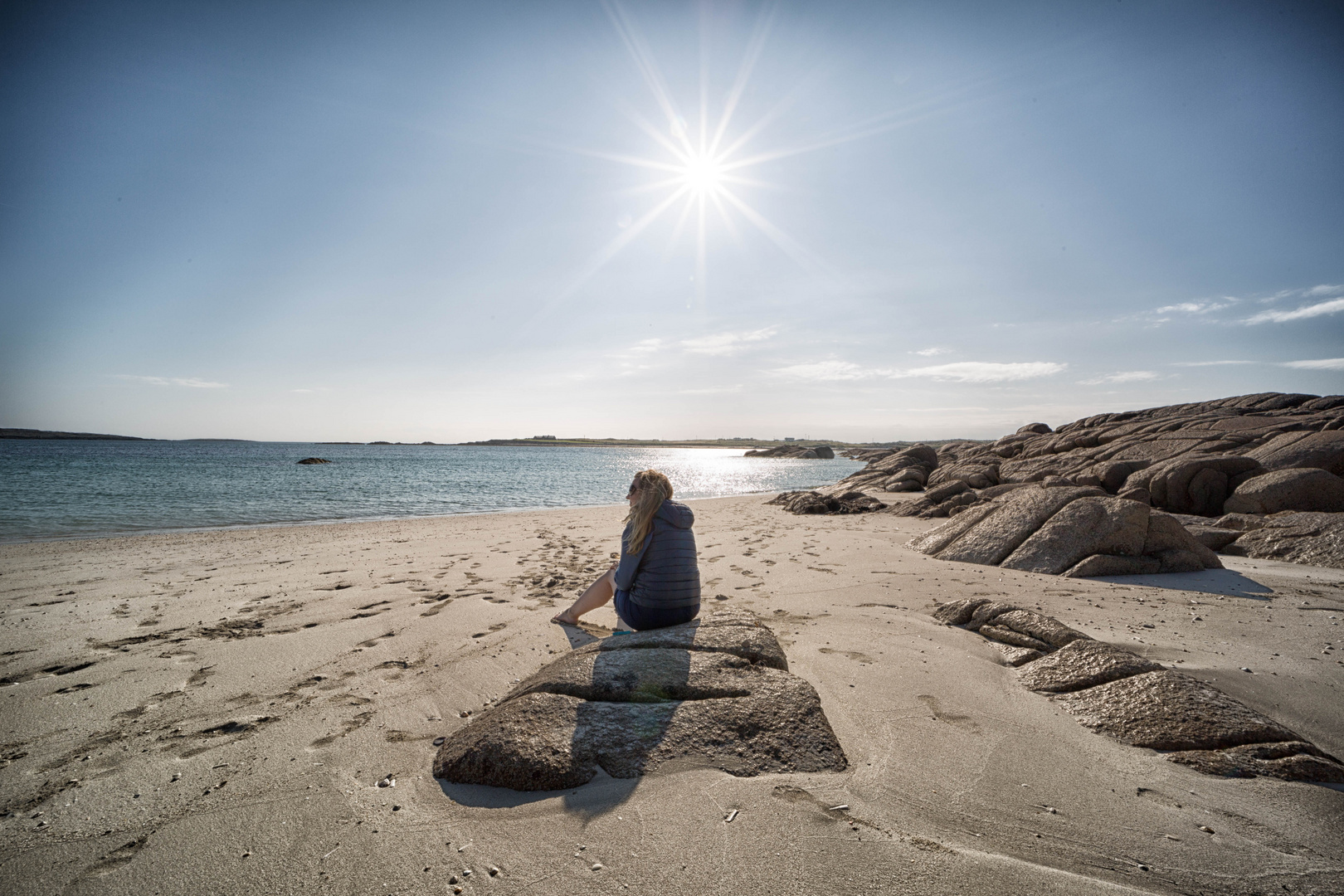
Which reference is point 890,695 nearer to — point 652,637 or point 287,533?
point 652,637

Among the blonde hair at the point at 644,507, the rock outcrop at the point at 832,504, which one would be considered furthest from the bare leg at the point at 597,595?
the rock outcrop at the point at 832,504

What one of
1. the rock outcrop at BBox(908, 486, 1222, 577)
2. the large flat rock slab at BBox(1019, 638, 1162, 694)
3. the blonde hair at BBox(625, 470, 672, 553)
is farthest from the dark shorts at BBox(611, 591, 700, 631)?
the rock outcrop at BBox(908, 486, 1222, 577)

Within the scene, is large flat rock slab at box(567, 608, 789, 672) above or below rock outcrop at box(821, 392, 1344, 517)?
below

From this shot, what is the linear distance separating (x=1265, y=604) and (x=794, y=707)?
634cm

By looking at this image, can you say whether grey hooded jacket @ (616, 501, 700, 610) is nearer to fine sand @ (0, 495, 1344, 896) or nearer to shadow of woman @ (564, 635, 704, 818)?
shadow of woman @ (564, 635, 704, 818)

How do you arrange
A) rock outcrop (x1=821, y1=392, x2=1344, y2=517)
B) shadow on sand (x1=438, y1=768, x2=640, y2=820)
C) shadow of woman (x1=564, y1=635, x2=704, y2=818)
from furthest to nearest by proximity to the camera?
rock outcrop (x1=821, y1=392, x2=1344, y2=517) < shadow of woman (x1=564, y1=635, x2=704, y2=818) < shadow on sand (x1=438, y1=768, x2=640, y2=820)

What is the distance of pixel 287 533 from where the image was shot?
13.0m

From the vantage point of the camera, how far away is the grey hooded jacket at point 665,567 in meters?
4.50

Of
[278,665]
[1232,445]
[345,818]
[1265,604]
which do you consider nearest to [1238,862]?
[345,818]

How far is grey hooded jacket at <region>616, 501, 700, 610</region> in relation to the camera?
14.8ft

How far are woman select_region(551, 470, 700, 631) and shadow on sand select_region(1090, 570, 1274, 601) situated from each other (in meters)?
6.10

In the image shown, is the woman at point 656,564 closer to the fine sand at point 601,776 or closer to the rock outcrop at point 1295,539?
the fine sand at point 601,776

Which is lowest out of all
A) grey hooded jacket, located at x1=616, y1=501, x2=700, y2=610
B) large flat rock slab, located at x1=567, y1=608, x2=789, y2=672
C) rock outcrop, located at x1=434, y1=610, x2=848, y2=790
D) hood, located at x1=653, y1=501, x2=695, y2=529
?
rock outcrop, located at x1=434, y1=610, x2=848, y2=790

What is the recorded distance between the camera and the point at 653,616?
4.50m
